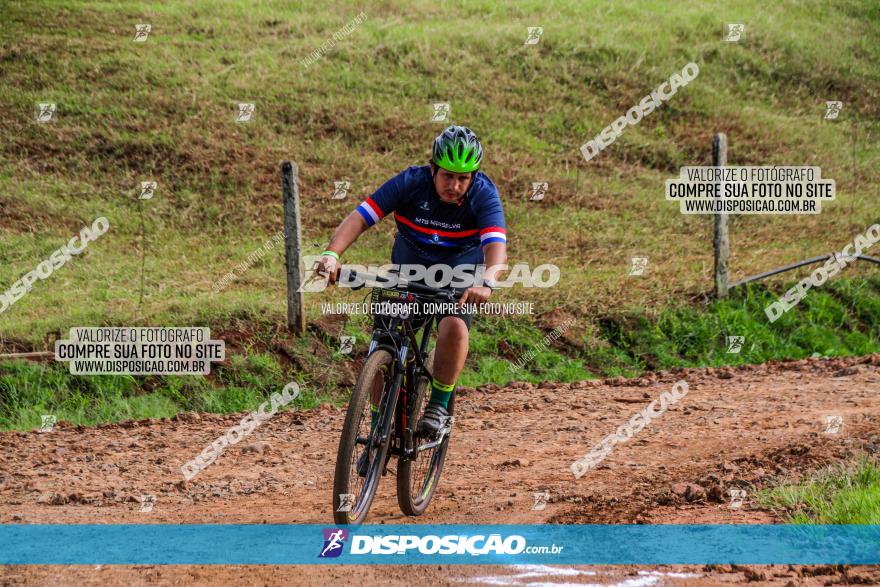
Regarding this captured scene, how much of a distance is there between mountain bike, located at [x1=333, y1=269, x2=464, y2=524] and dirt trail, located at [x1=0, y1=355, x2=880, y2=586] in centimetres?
46

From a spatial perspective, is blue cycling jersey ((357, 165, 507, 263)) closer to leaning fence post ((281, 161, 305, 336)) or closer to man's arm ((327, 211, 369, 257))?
man's arm ((327, 211, 369, 257))

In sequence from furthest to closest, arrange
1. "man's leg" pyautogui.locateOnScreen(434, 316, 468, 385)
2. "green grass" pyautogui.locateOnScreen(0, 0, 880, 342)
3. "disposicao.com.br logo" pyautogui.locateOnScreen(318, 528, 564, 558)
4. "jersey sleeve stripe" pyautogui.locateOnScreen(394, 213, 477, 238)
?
"green grass" pyautogui.locateOnScreen(0, 0, 880, 342), "jersey sleeve stripe" pyautogui.locateOnScreen(394, 213, 477, 238), "man's leg" pyautogui.locateOnScreen(434, 316, 468, 385), "disposicao.com.br logo" pyautogui.locateOnScreen(318, 528, 564, 558)

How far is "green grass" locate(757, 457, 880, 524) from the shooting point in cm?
556

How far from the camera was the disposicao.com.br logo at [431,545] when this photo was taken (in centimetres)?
538

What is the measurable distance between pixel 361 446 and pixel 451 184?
5.75 feet

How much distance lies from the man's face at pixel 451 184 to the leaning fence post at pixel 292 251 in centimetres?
517

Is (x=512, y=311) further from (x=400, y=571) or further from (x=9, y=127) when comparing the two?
(x=9, y=127)

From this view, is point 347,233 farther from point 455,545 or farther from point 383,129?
point 383,129

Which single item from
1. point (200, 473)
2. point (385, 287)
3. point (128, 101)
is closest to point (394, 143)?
point (128, 101)

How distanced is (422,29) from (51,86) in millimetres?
8671

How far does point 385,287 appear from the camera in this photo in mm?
Result: 5695

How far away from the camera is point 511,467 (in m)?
7.63

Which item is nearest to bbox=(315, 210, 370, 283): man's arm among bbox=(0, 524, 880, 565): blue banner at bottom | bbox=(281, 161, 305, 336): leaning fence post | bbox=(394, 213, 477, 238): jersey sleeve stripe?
bbox=(394, 213, 477, 238): jersey sleeve stripe

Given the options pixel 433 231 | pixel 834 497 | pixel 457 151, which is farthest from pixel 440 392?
pixel 834 497
